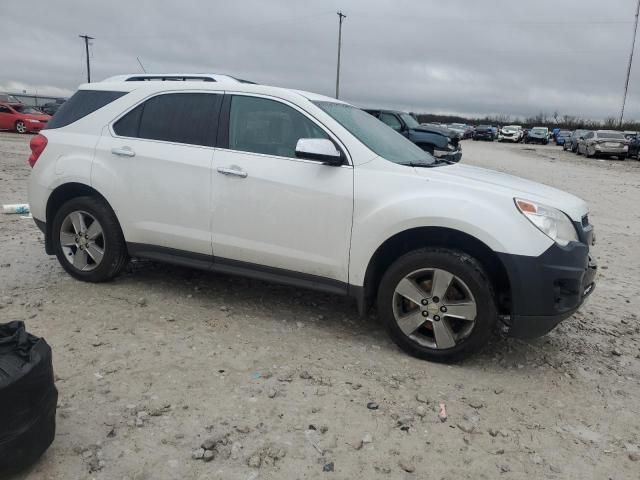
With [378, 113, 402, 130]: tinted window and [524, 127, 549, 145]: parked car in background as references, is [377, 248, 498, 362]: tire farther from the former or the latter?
[524, 127, 549, 145]: parked car in background

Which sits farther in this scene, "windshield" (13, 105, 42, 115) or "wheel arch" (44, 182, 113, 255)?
"windshield" (13, 105, 42, 115)

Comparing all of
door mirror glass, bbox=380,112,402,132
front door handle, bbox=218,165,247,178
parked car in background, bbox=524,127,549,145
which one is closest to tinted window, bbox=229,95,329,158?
front door handle, bbox=218,165,247,178

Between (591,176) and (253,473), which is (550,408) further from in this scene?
(591,176)

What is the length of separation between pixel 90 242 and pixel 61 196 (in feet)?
1.67

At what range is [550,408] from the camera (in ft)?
10.6

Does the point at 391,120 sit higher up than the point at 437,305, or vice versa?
the point at 391,120

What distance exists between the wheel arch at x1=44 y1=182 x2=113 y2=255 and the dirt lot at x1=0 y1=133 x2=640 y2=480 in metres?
0.46

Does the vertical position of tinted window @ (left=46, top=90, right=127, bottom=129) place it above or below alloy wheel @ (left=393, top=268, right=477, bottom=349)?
above

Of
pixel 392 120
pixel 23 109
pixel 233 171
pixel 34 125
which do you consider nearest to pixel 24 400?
pixel 233 171

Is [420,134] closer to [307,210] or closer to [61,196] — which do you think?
[61,196]

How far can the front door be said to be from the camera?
150 inches

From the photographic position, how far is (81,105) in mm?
4836

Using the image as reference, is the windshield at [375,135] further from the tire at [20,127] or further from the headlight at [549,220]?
the tire at [20,127]

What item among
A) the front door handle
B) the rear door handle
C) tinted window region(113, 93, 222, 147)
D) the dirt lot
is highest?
tinted window region(113, 93, 222, 147)
